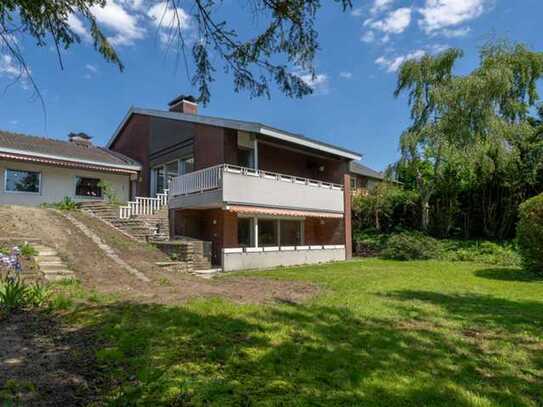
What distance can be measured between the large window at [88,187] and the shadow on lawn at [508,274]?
22.1 m

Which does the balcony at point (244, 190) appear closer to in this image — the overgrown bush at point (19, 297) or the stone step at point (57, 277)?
the stone step at point (57, 277)

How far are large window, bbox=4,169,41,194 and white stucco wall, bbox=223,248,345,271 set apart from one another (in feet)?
43.2

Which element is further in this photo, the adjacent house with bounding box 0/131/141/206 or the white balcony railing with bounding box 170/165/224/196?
the adjacent house with bounding box 0/131/141/206

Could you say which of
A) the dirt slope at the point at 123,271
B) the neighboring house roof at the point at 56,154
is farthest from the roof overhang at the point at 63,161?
the dirt slope at the point at 123,271

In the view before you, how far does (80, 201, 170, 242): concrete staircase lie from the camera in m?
17.2

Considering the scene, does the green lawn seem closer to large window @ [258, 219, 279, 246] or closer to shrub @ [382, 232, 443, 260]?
shrub @ [382, 232, 443, 260]

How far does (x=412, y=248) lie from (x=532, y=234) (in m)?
7.30

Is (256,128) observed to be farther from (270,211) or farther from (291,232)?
(291,232)

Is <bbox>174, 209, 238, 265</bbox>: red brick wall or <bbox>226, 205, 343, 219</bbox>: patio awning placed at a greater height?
<bbox>226, 205, 343, 219</bbox>: patio awning

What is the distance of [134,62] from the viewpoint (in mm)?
6234

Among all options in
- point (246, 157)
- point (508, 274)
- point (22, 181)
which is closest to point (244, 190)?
point (246, 157)

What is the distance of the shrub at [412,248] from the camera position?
21000mm

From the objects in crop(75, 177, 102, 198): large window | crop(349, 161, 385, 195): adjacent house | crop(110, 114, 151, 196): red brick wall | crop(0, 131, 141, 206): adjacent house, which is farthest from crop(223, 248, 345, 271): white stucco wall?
crop(349, 161, 385, 195): adjacent house

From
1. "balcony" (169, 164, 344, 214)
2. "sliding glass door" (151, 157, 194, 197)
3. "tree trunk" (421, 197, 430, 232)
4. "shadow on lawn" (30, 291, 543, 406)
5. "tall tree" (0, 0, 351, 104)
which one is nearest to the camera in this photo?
"shadow on lawn" (30, 291, 543, 406)
